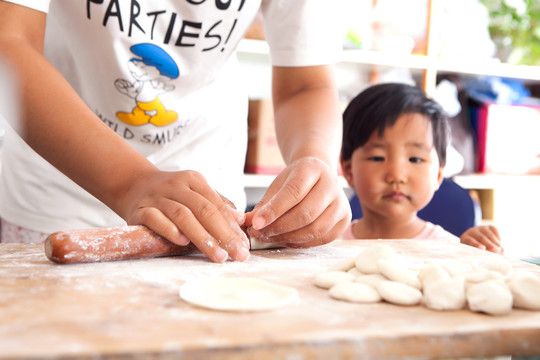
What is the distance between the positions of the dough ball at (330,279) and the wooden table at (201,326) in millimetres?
16

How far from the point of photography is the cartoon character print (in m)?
1.05

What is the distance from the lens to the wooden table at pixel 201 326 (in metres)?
0.45

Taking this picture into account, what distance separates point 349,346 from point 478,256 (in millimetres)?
494

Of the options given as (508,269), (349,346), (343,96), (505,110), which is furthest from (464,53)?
(349,346)

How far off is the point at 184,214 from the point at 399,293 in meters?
0.31

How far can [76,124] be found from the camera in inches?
31.2

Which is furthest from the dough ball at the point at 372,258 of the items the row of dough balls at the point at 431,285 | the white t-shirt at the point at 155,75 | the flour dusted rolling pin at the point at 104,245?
the white t-shirt at the point at 155,75

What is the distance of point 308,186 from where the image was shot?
864 millimetres

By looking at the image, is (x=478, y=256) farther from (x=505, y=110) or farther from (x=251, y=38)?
(x=505, y=110)

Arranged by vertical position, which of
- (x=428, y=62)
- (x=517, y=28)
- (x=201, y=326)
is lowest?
(x=201, y=326)

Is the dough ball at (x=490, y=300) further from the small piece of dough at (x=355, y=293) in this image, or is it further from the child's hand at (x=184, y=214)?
the child's hand at (x=184, y=214)

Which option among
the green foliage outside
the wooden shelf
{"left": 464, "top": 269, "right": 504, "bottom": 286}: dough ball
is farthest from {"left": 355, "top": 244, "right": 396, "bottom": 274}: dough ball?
the green foliage outside

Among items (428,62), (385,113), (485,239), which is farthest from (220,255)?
(428,62)

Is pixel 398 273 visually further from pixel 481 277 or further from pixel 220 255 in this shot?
pixel 220 255
